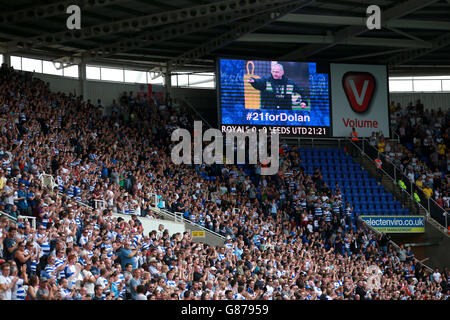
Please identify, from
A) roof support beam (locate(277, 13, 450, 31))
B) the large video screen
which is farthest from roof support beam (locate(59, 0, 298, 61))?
the large video screen

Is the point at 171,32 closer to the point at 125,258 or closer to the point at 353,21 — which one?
the point at 353,21

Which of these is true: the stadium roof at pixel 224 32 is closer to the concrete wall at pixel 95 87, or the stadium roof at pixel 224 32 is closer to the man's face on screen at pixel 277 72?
the concrete wall at pixel 95 87

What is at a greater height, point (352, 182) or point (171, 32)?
point (171, 32)

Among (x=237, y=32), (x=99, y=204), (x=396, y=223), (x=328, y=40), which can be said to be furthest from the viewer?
(x=328, y=40)

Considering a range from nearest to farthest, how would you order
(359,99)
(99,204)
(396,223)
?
(99,204) < (396,223) < (359,99)

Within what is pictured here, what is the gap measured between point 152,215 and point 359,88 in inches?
548

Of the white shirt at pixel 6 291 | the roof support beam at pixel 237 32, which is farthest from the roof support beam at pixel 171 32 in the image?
the white shirt at pixel 6 291

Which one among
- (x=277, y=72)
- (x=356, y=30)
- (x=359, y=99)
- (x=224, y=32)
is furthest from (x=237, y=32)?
(x=359, y=99)

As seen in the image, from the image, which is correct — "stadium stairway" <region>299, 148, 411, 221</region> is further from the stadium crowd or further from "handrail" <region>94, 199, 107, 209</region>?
"handrail" <region>94, 199, 107, 209</region>

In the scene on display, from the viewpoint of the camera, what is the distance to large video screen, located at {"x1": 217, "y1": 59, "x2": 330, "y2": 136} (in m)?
27.4

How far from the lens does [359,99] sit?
98.1 ft
